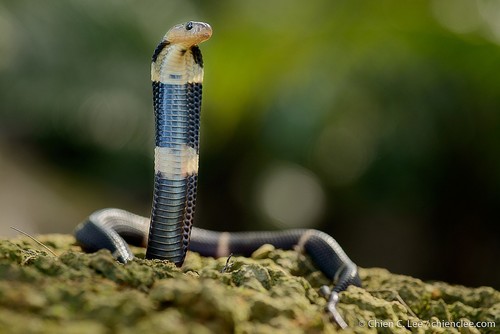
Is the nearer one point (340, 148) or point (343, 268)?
point (343, 268)

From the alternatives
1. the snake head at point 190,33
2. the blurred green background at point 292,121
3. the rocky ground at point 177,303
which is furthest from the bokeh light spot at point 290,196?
the snake head at point 190,33

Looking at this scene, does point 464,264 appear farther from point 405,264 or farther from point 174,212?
point 174,212

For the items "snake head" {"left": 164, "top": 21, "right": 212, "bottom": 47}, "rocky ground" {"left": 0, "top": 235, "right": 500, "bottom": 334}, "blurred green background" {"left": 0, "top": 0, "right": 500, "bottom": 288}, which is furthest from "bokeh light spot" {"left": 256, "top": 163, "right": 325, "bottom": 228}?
"snake head" {"left": 164, "top": 21, "right": 212, "bottom": 47}

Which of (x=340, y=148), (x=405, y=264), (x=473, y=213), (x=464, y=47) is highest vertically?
(x=464, y=47)

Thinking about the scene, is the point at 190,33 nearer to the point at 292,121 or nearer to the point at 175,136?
the point at 175,136

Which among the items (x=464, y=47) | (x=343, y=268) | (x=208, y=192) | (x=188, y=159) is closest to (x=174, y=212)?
(x=188, y=159)

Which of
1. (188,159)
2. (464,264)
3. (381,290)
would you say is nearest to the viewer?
A: (188,159)

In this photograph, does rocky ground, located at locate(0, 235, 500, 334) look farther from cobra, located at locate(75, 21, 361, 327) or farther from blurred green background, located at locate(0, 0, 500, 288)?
blurred green background, located at locate(0, 0, 500, 288)
